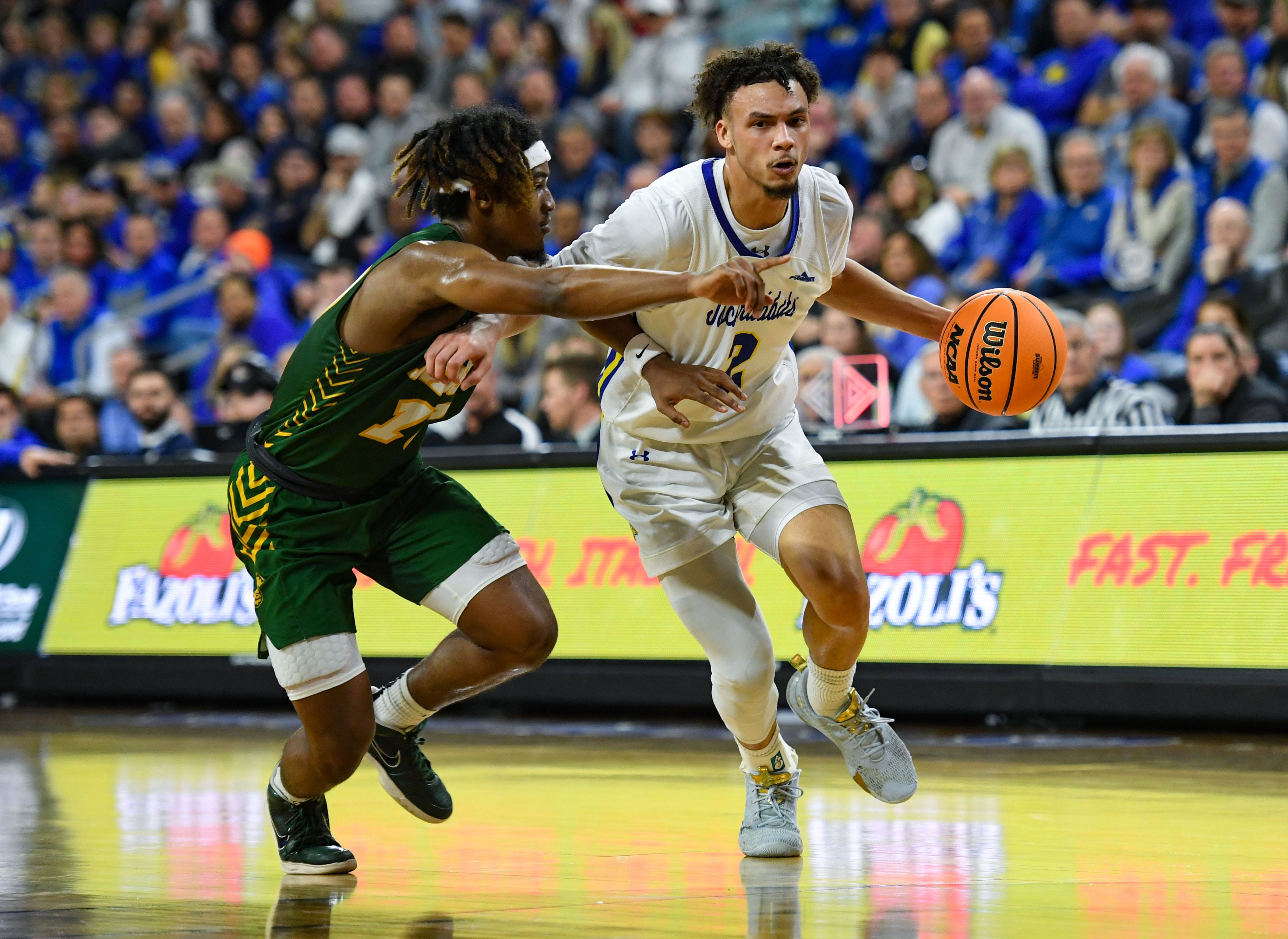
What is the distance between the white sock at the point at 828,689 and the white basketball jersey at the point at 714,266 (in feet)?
2.58

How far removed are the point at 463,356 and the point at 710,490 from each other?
43.9 inches

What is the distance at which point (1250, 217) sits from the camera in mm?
10922

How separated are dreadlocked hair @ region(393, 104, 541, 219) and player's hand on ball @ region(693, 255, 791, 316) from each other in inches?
33.1

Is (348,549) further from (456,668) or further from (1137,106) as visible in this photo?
(1137,106)

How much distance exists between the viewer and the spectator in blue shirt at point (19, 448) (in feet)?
35.7

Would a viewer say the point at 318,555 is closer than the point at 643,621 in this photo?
Yes

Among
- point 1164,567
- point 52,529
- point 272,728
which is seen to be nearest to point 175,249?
point 52,529

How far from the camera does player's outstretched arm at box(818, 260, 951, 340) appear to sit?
5582mm

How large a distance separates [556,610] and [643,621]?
1.68 ft

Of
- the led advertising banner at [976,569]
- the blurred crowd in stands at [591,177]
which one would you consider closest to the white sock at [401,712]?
the led advertising banner at [976,569]

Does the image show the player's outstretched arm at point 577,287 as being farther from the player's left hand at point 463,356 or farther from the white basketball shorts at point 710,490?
the white basketball shorts at point 710,490

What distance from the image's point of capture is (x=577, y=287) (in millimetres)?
4551

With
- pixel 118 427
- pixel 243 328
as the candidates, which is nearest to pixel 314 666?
pixel 118 427

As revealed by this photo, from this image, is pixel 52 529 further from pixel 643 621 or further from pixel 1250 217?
pixel 1250 217
